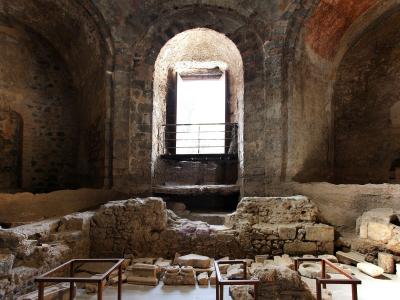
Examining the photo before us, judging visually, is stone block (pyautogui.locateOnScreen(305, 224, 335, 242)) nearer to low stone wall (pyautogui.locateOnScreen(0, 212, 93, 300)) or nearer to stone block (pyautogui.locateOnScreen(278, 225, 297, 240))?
stone block (pyautogui.locateOnScreen(278, 225, 297, 240))

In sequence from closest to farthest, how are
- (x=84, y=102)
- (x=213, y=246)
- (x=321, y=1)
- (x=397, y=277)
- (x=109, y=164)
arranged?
(x=397, y=277) < (x=213, y=246) < (x=321, y=1) < (x=109, y=164) < (x=84, y=102)

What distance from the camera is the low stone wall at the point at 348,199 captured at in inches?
226

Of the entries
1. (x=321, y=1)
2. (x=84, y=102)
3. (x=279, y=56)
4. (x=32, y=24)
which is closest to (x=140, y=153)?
(x=84, y=102)

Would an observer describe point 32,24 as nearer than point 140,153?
No

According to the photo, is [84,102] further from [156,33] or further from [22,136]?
[156,33]

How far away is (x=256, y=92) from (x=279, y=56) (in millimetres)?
981

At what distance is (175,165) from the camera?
9508 mm

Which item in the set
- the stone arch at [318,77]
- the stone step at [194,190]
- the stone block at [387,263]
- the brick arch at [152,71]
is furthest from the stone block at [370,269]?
the stone step at [194,190]

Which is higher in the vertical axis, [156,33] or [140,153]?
[156,33]

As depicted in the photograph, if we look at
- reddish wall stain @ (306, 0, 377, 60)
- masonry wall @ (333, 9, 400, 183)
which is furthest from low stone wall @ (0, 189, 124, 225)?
masonry wall @ (333, 9, 400, 183)

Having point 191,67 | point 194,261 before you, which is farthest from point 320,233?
point 191,67

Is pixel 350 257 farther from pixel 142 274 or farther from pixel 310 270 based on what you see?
pixel 142 274

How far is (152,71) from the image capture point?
8.17 meters

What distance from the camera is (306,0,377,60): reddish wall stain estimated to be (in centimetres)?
752
